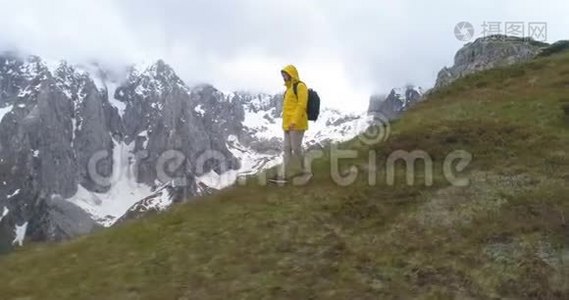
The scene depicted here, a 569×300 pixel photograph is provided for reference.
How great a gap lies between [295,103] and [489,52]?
205 feet

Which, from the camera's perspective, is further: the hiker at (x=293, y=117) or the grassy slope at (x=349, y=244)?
the hiker at (x=293, y=117)

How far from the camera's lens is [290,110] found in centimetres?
2886

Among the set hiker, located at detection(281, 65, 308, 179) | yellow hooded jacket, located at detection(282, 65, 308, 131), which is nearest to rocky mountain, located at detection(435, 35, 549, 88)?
hiker, located at detection(281, 65, 308, 179)

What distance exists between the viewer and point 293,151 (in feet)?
97.3

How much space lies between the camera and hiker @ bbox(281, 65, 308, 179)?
2841 centimetres

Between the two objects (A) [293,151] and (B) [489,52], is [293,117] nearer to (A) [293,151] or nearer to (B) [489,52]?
(A) [293,151]

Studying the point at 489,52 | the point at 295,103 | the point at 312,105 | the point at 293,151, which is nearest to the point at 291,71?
the point at 295,103

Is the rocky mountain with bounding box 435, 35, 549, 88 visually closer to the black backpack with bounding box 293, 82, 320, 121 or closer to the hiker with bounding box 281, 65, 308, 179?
the hiker with bounding box 281, 65, 308, 179

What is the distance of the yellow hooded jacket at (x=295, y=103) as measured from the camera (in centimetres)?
2839

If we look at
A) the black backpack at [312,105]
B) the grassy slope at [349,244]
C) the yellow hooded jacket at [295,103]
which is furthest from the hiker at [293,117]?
the grassy slope at [349,244]

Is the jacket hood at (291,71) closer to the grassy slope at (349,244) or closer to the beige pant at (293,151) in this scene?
the beige pant at (293,151)

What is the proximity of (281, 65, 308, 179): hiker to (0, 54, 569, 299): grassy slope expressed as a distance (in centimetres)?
148

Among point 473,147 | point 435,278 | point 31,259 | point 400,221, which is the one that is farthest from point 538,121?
point 31,259

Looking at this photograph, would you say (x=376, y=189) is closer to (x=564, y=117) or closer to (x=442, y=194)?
(x=442, y=194)
